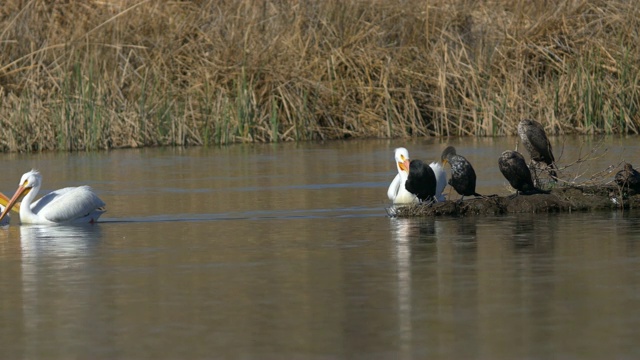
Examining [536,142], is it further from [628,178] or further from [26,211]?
[26,211]

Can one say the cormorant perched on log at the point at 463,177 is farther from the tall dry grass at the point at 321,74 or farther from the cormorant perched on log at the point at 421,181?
the tall dry grass at the point at 321,74

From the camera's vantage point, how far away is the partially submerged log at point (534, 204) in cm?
1181

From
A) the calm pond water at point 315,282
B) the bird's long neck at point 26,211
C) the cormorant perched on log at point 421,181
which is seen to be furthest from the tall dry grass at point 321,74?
the cormorant perched on log at point 421,181

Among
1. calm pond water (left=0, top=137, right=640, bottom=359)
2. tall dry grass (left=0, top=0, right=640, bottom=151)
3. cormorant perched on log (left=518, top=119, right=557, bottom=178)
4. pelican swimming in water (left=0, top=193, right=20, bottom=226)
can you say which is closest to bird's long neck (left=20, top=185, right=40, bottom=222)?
calm pond water (left=0, top=137, right=640, bottom=359)

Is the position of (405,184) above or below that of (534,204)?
above

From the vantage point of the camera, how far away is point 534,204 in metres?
11.8

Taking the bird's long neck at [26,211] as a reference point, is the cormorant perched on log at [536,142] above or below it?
above

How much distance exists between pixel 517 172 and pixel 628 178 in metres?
0.97

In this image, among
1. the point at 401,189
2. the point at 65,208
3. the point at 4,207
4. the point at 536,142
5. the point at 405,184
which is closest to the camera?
the point at 405,184

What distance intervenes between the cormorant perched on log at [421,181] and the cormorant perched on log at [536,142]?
1.00 metres

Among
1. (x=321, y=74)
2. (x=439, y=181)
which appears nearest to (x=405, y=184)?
(x=439, y=181)

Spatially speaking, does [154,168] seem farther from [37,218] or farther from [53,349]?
[53,349]

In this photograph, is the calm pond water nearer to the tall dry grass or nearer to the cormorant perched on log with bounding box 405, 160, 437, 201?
the cormorant perched on log with bounding box 405, 160, 437, 201

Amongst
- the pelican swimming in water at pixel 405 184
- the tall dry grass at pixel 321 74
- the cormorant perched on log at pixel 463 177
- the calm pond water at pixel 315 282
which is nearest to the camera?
the calm pond water at pixel 315 282
